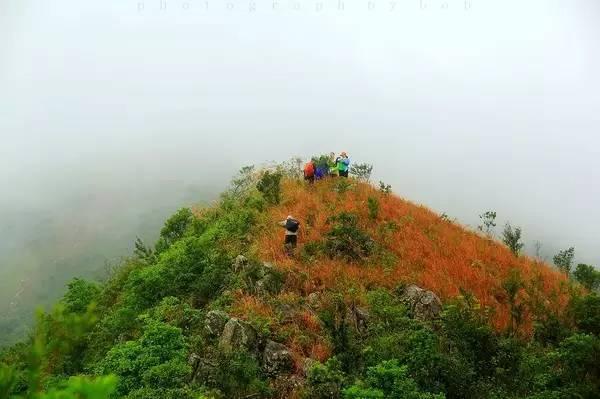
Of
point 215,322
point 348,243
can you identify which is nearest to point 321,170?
point 348,243

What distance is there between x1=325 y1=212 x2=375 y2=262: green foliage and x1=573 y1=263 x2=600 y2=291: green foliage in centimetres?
580

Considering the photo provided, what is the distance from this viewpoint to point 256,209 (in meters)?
17.9

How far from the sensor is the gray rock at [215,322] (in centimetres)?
1066

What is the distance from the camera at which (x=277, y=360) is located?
32.8ft

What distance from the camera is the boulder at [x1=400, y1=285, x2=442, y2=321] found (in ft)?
37.2

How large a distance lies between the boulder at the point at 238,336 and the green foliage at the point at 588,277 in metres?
9.27

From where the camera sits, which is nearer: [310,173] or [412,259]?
[412,259]

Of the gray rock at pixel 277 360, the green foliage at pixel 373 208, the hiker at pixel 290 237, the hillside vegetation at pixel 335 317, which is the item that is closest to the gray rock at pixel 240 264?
the hillside vegetation at pixel 335 317

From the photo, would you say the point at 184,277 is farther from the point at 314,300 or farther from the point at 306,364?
the point at 306,364

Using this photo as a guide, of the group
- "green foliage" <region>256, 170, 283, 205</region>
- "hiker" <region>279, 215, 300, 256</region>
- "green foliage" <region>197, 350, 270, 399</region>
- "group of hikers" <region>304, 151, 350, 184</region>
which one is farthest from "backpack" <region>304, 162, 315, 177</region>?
"green foliage" <region>197, 350, 270, 399</region>

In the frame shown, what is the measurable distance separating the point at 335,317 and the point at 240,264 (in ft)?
12.3

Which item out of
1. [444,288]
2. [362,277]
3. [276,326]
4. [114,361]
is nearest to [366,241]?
[362,277]

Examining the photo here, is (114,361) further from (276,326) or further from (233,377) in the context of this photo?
(276,326)

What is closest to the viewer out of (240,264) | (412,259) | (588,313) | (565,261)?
(588,313)
